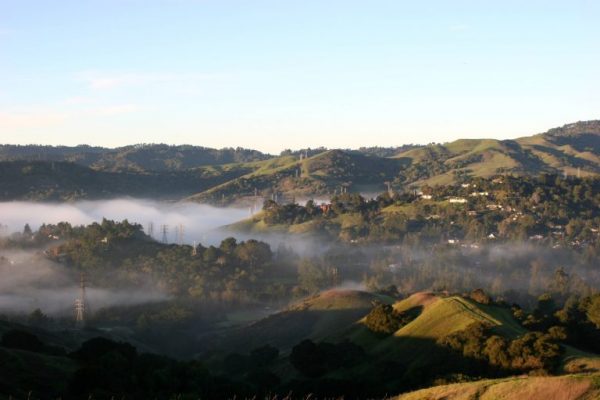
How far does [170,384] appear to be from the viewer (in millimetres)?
58750

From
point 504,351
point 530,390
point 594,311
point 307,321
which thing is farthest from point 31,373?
point 307,321

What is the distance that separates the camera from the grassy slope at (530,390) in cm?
3406

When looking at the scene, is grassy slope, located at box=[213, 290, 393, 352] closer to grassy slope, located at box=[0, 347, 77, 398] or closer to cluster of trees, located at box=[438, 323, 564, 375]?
cluster of trees, located at box=[438, 323, 564, 375]

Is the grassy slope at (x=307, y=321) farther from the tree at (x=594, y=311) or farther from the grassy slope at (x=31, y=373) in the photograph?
the grassy slope at (x=31, y=373)

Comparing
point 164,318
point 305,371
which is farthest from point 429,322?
point 164,318

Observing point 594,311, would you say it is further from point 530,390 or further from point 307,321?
point 530,390

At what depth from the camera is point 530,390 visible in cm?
3566

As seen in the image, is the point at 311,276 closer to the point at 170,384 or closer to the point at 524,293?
the point at 524,293

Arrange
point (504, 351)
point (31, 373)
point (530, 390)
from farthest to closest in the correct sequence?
point (504, 351)
point (31, 373)
point (530, 390)

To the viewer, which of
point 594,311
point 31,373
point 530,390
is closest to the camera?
point 530,390

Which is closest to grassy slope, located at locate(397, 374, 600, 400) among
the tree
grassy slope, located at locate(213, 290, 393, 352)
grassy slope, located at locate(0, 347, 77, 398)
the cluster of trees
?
the cluster of trees

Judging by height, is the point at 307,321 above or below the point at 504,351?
below

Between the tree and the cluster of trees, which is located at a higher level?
the cluster of trees

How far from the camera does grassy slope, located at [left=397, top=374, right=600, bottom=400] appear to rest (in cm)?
3406
